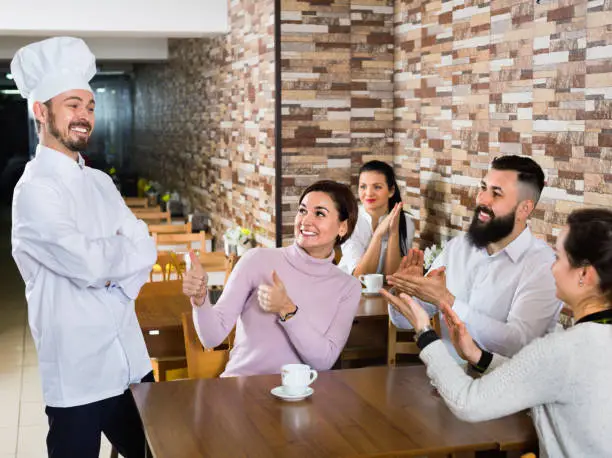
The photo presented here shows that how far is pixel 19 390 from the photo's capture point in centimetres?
516

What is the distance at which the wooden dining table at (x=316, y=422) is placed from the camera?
209 centimetres

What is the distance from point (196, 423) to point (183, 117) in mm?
7350

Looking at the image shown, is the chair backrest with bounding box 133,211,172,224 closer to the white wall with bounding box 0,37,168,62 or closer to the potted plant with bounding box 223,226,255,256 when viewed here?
the potted plant with bounding box 223,226,255,256

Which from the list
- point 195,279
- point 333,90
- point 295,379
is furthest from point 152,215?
point 295,379

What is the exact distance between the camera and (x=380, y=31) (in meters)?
5.59

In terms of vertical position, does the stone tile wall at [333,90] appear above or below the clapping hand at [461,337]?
above

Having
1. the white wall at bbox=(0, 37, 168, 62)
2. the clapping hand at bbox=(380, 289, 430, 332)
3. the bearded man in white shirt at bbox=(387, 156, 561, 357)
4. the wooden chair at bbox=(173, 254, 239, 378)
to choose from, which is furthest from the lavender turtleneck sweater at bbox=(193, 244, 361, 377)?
the white wall at bbox=(0, 37, 168, 62)

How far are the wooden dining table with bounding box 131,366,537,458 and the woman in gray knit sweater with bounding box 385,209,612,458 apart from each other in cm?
18

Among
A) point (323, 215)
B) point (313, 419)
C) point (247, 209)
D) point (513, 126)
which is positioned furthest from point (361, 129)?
point (313, 419)

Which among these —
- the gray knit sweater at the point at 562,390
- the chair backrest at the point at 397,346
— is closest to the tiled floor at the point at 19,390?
the chair backrest at the point at 397,346

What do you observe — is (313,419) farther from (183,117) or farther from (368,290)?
(183,117)

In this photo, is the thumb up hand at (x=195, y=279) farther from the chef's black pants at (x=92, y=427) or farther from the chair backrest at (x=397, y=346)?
the chair backrest at (x=397, y=346)

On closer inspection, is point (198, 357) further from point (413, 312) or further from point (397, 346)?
point (413, 312)

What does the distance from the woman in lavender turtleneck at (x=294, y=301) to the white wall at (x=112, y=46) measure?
279 inches
